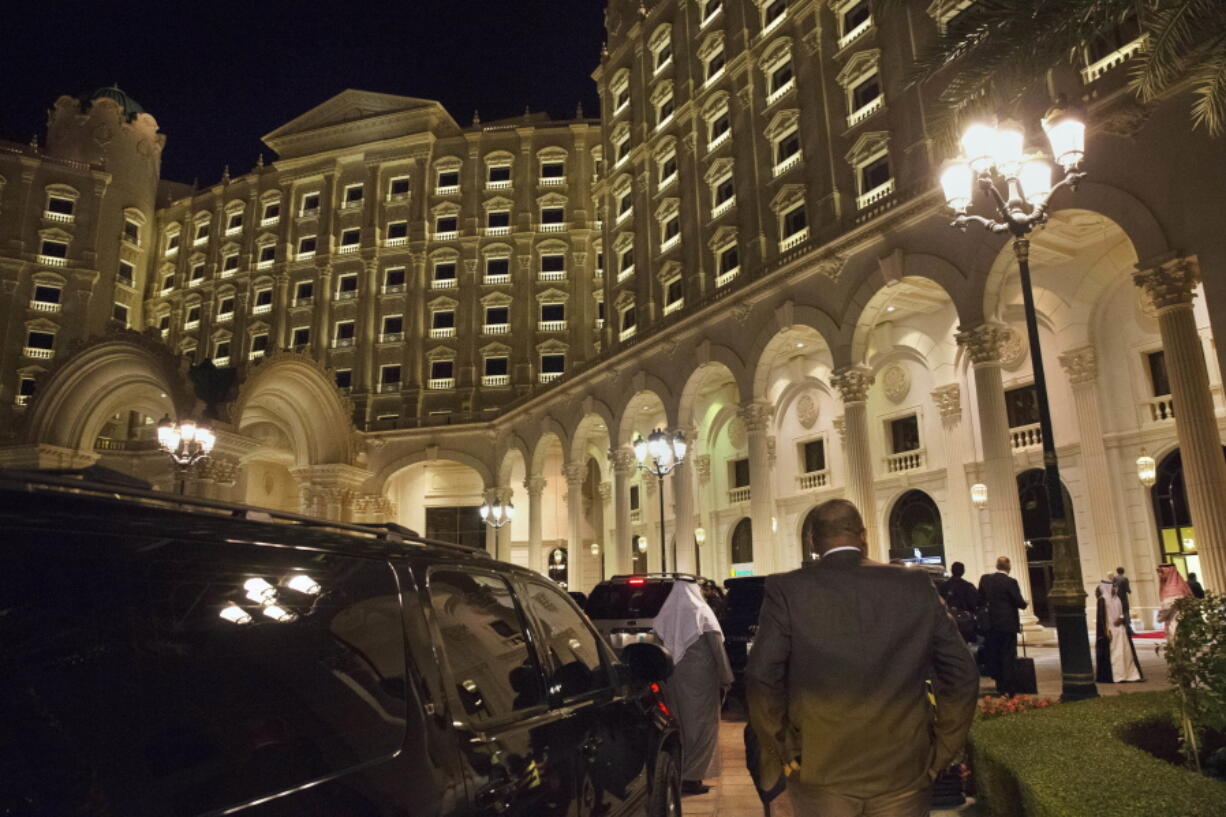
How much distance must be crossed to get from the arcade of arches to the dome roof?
28.2 metres

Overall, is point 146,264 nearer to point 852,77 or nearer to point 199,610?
point 852,77

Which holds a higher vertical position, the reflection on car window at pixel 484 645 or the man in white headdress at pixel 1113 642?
the reflection on car window at pixel 484 645

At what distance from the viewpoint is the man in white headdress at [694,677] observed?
22.8 feet

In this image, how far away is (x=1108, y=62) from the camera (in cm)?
1680

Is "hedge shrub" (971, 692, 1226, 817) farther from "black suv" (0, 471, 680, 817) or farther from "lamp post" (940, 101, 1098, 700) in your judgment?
"black suv" (0, 471, 680, 817)

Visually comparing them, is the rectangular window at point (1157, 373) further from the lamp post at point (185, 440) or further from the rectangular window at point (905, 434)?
the lamp post at point (185, 440)

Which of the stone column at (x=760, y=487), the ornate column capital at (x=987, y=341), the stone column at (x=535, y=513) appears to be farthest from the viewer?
the stone column at (x=535, y=513)

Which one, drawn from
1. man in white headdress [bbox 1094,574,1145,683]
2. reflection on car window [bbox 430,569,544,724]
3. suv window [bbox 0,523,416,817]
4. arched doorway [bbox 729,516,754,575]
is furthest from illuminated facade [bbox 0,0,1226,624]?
suv window [bbox 0,523,416,817]

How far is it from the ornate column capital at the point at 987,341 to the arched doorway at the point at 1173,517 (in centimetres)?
675

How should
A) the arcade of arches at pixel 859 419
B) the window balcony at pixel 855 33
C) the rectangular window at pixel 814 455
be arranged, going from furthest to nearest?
the rectangular window at pixel 814 455
the window balcony at pixel 855 33
the arcade of arches at pixel 859 419

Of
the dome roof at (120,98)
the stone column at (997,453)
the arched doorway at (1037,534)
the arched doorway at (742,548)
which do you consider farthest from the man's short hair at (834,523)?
the dome roof at (120,98)

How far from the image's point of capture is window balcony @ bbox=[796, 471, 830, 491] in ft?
100

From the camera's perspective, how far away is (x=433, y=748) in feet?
7.05

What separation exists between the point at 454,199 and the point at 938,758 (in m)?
48.5
